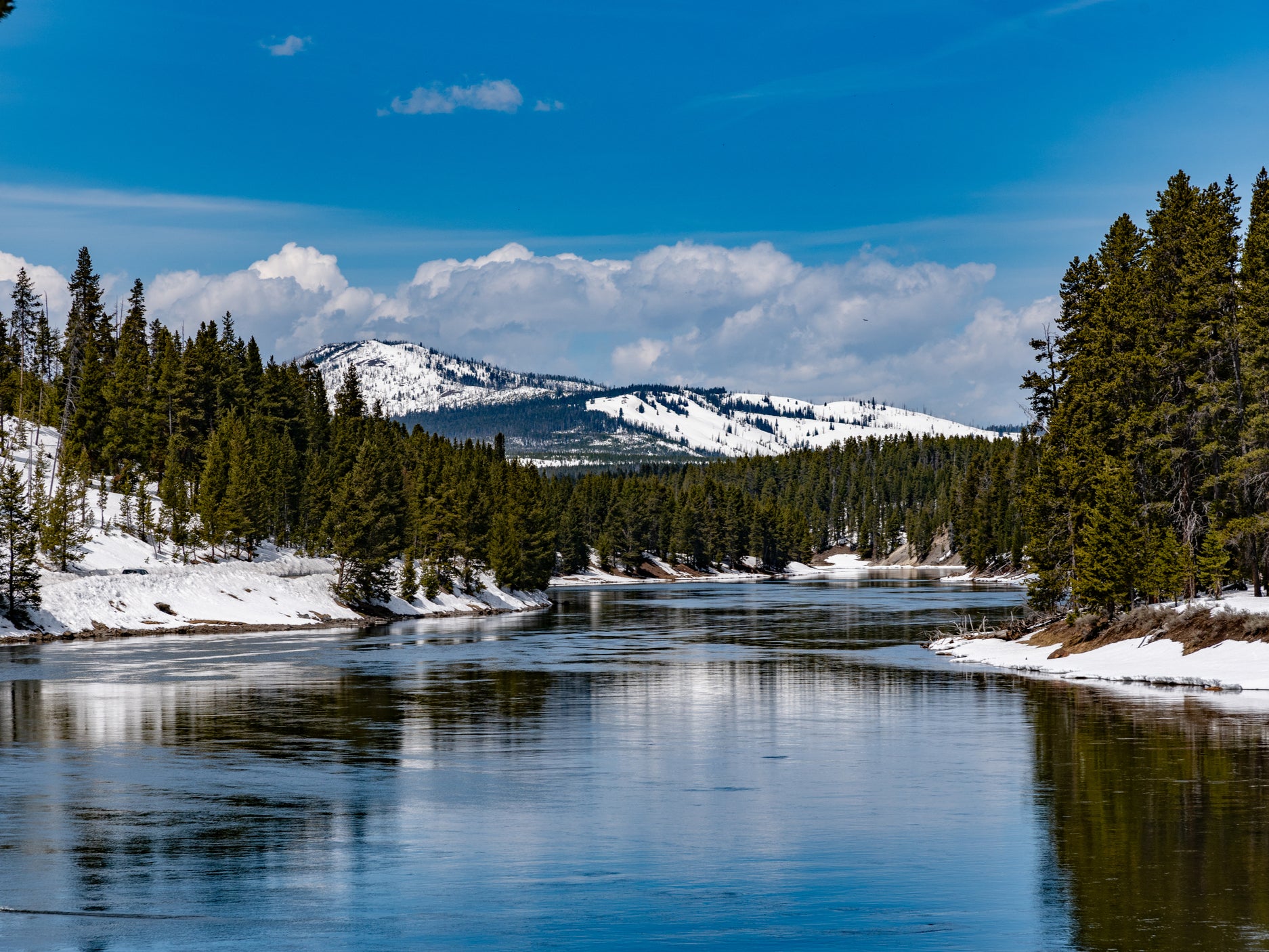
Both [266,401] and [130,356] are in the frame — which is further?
[266,401]

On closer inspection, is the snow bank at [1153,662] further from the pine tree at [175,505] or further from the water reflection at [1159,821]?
the pine tree at [175,505]

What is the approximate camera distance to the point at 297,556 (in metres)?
121

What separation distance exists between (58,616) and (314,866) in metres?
64.2

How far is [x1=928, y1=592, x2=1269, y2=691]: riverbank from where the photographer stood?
4662 centimetres

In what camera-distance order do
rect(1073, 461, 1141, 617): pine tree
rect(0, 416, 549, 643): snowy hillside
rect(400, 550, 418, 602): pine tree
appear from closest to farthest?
rect(1073, 461, 1141, 617): pine tree → rect(0, 416, 549, 643): snowy hillside → rect(400, 550, 418, 602): pine tree

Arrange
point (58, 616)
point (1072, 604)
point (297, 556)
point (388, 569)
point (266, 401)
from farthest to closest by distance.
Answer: point (266, 401)
point (297, 556)
point (388, 569)
point (58, 616)
point (1072, 604)

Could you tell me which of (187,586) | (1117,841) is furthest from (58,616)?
(1117,841)

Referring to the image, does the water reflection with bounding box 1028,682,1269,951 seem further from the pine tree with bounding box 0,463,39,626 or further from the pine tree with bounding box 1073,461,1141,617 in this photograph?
the pine tree with bounding box 0,463,39,626

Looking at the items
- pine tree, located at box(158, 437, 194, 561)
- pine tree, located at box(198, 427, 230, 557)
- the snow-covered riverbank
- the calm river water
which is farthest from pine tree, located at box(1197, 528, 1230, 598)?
pine tree, located at box(198, 427, 230, 557)

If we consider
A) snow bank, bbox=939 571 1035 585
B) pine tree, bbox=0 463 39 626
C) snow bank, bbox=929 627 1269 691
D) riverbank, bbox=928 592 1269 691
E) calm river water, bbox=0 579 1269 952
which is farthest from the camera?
snow bank, bbox=939 571 1035 585

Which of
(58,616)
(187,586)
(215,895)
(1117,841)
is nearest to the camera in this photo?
(215,895)

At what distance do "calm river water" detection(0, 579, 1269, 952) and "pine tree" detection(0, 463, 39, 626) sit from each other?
22.2 m

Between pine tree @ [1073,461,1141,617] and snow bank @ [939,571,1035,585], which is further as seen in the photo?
snow bank @ [939,571,1035,585]

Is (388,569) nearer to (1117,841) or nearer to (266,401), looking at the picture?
(266,401)
